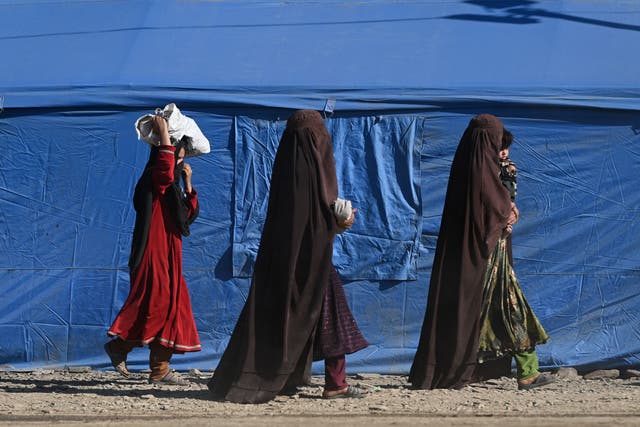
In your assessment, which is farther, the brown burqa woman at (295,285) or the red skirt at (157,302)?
the red skirt at (157,302)

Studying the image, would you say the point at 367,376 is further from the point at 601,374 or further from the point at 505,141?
the point at 505,141

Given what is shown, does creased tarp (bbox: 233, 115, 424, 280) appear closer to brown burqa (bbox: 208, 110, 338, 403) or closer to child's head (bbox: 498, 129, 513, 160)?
child's head (bbox: 498, 129, 513, 160)

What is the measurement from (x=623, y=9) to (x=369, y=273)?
2.63m

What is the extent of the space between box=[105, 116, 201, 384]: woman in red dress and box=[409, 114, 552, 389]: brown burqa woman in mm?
1270

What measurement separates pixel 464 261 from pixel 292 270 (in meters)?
0.92

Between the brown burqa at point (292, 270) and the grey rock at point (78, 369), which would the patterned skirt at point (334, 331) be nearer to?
the brown burqa at point (292, 270)

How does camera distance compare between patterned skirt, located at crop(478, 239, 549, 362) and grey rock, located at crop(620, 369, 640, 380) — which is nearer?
patterned skirt, located at crop(478, 239, 549, 362)

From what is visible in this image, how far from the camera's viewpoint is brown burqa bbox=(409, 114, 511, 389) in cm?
589

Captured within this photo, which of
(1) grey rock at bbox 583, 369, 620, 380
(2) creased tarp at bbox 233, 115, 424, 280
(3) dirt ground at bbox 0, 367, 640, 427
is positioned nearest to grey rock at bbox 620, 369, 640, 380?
(1) grey rock at bbox 583, 369, 620, 380

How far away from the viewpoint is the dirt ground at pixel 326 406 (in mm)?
5254

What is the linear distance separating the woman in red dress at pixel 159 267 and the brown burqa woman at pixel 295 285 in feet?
2.23

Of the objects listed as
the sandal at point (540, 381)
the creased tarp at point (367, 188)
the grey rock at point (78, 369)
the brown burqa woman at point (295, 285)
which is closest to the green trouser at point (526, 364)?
the sandal at point (540, 381)

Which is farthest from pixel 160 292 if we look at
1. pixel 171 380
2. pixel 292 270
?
pixel 292 270

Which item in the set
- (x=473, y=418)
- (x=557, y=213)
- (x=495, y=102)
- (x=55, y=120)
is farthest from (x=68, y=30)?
(x=473, y=418)
